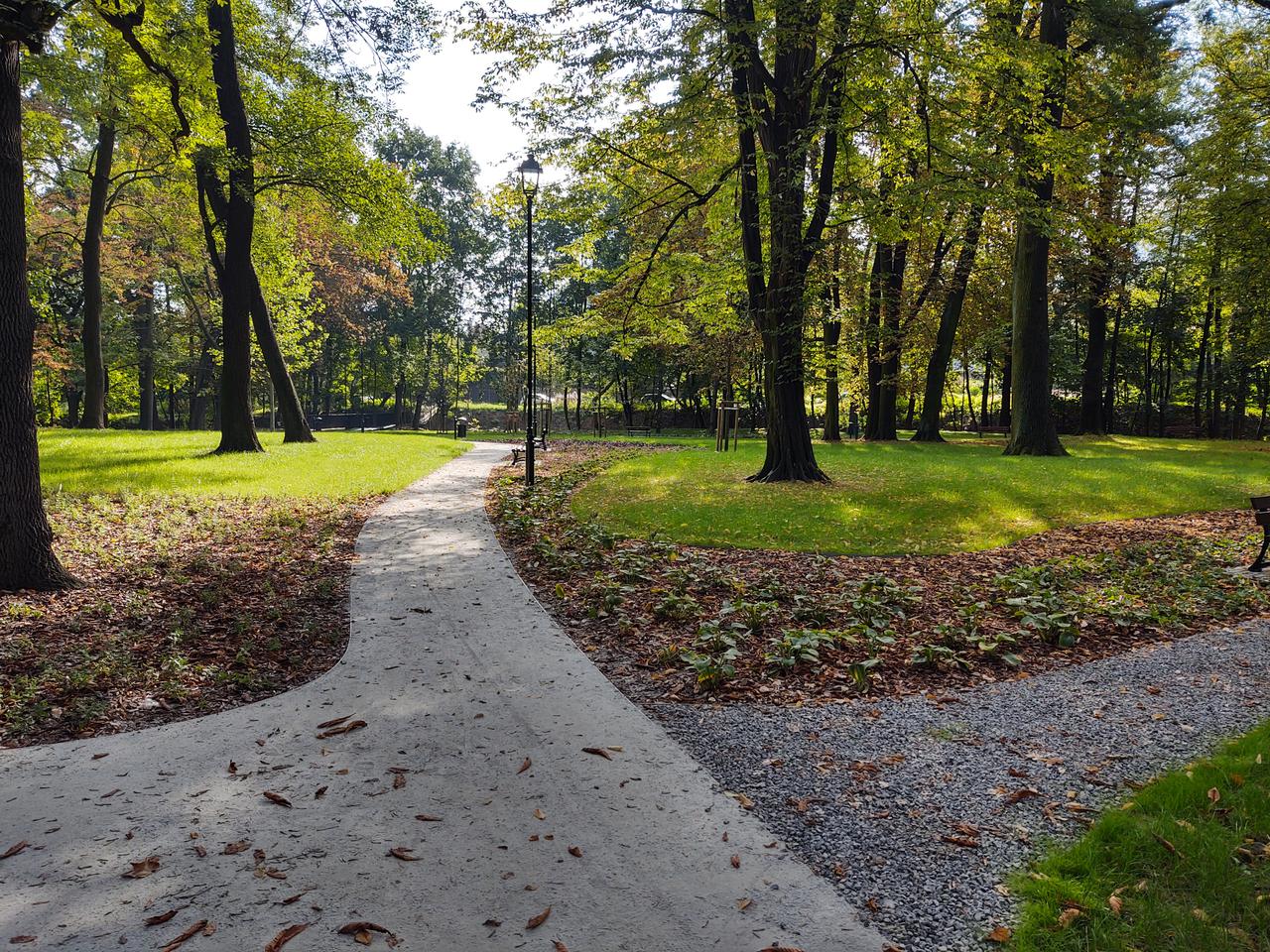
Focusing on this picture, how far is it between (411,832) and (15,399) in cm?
591

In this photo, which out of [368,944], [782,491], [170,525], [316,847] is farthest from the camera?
[782,491]

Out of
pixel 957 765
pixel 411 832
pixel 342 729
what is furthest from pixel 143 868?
pixel 957 765

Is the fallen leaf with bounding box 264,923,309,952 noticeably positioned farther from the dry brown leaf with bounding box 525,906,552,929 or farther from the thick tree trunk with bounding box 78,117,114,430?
the thick tree trunk with bounding box 78,117,114,430

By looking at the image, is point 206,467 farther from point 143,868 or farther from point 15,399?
point 143,868

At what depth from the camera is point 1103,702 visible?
450 centimetres

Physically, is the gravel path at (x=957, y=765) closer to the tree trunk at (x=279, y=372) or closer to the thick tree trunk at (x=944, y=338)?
the tree trunk at (x=279, y=372)

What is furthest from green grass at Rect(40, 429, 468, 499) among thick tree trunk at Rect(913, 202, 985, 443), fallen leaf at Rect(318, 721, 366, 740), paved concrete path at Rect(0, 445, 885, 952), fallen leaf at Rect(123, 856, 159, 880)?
thick tree trunk at Rect(913, 202, 985, 443)

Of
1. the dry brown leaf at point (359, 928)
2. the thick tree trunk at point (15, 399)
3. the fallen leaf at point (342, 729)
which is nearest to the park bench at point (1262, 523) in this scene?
the fallen leaf at point (342, 729)

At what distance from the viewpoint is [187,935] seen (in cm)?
240

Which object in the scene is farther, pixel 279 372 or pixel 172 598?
pixel 279 372

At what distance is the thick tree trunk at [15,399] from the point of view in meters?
6.00

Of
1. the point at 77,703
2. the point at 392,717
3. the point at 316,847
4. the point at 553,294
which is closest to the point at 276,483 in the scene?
the point at 77,703

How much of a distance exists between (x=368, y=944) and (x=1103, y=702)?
4513mm

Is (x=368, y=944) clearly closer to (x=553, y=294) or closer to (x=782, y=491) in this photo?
(x=782, y=491)
